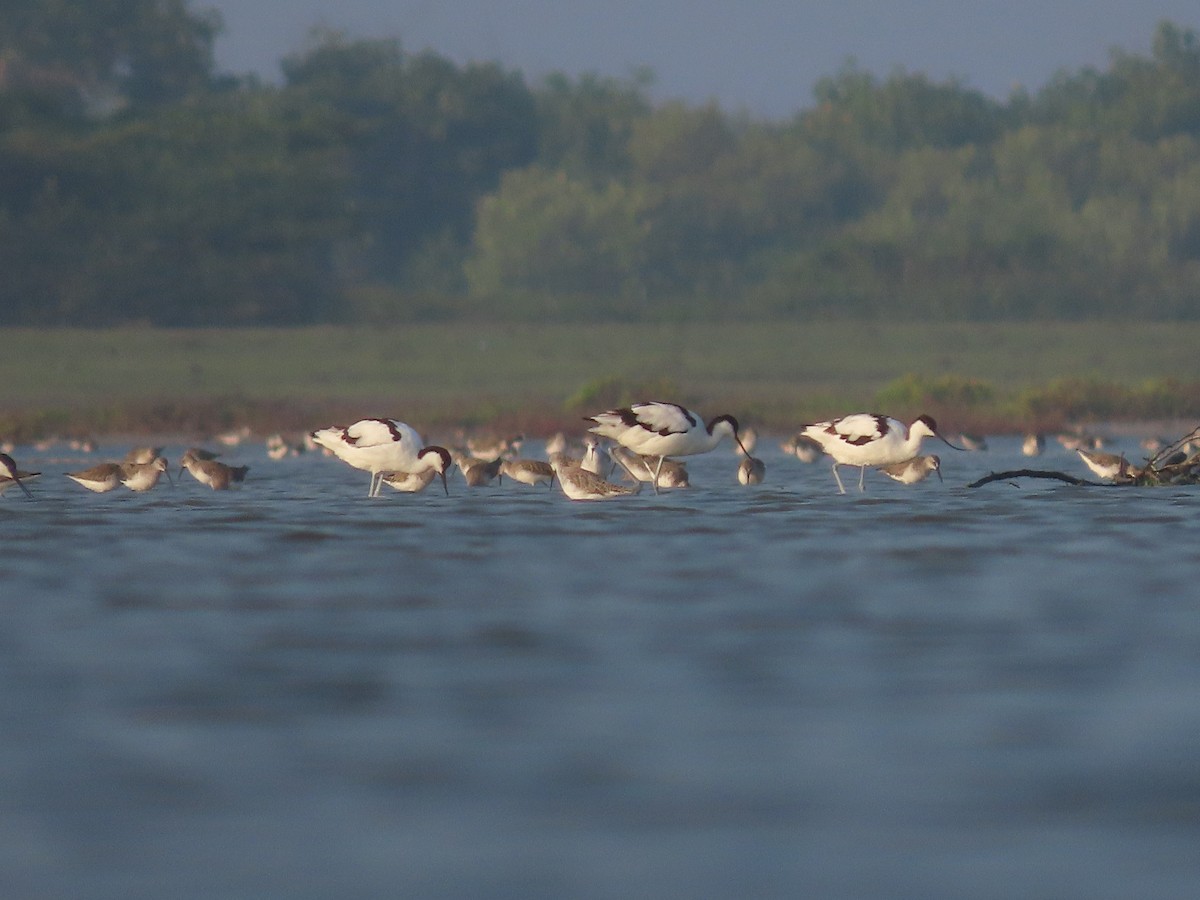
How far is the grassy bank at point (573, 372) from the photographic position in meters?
42.6

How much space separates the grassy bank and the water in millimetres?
25551

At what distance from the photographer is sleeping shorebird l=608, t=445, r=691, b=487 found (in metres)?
21.6

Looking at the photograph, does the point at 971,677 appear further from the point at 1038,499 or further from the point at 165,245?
the point at 165,245

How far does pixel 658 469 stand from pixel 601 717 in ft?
40.6

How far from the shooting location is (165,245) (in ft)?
213

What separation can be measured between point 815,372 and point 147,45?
4159cm

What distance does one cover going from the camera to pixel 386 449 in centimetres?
2012

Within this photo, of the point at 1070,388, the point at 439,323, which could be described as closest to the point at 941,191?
the point at 439,323

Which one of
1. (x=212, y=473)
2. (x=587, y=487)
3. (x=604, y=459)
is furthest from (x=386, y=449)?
(x=604, y=459)

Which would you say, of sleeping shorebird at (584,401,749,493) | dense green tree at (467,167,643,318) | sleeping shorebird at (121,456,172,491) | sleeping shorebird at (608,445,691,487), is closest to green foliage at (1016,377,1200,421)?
sleeping shorebird at (608,445,691,487)

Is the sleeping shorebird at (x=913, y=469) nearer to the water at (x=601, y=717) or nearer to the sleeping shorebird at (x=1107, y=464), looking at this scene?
the sleeping shorebird at (x=1107, y=464)

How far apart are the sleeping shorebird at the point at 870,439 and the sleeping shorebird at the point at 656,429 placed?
1126mm

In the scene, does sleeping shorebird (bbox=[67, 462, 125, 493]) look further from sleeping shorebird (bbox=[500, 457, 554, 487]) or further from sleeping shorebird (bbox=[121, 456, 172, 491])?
sleeping shorebird (bbox=[500, 457, 554, 487])

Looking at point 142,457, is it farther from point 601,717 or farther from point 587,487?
point 601,717
